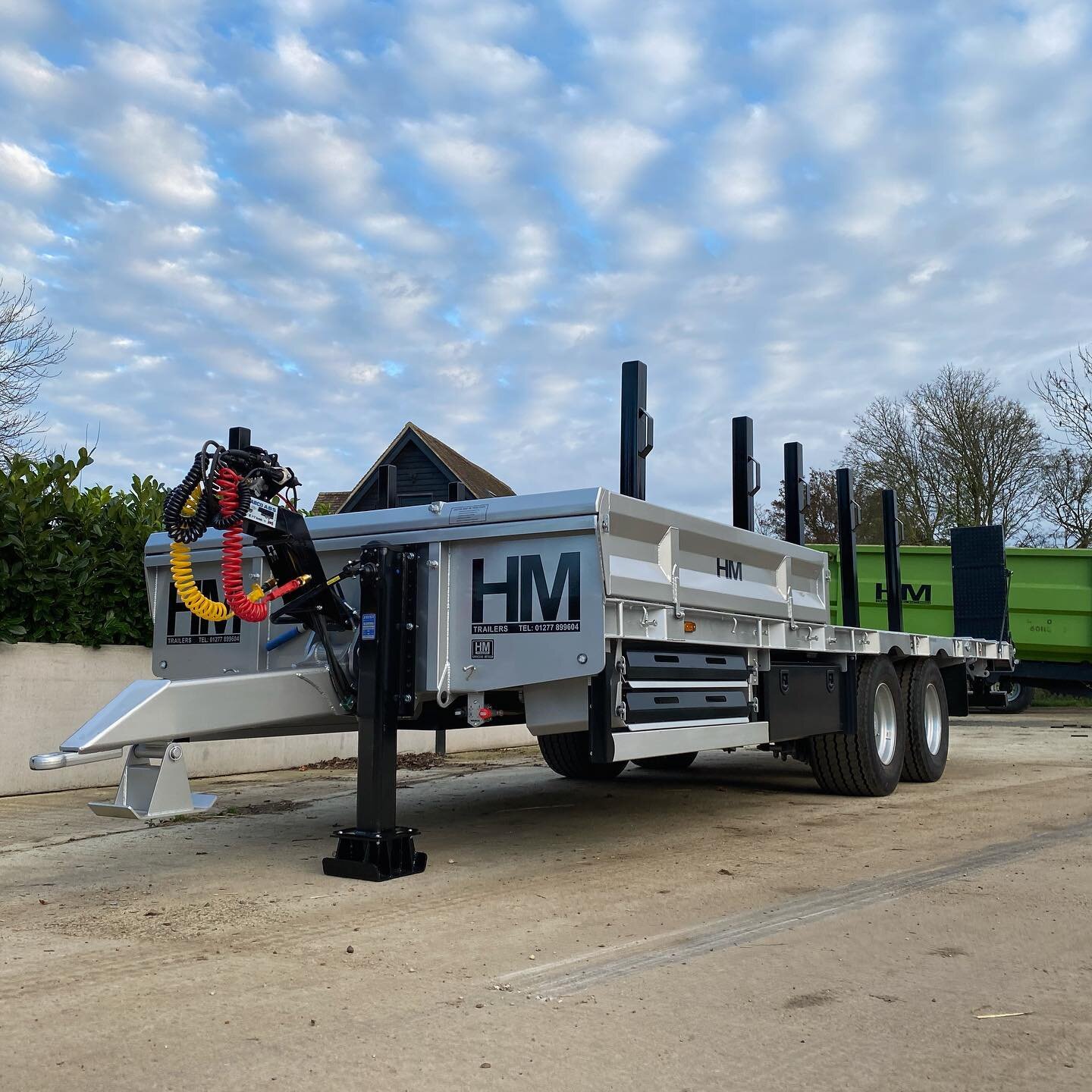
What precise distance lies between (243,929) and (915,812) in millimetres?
5084

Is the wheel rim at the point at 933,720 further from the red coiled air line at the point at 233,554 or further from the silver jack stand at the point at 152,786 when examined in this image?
the silver jack stand at the point at 152,786

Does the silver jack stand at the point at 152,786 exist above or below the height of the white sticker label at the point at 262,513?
below

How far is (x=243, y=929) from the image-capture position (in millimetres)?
4734

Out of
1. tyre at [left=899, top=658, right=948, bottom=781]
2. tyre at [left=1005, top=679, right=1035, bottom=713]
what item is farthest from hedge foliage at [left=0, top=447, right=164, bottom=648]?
tyre at [left=1005, top=679, right=1035, bottom=713]

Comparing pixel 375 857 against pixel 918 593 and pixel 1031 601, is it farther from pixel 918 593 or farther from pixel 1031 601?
pixel 1031 601

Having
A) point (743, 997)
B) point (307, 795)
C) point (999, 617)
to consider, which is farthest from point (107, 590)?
point (999, 617)

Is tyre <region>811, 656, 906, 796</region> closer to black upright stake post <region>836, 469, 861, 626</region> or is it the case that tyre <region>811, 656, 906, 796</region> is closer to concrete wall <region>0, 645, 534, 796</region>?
black upright stake post <region>836, 469, 861, 626</region>

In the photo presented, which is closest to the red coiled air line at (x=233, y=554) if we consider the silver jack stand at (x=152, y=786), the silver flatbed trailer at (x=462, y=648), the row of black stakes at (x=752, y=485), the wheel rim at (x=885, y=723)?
the silver flatbed trailer at (x=462, y=648)

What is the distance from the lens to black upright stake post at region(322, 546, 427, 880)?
18.5 feet

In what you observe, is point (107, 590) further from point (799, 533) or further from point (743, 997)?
point (743, 997)

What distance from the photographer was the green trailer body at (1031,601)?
1803 centimetres

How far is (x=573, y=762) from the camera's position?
10.2 meters

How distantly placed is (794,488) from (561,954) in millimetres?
5530

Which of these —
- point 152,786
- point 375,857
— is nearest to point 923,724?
point 375,857
